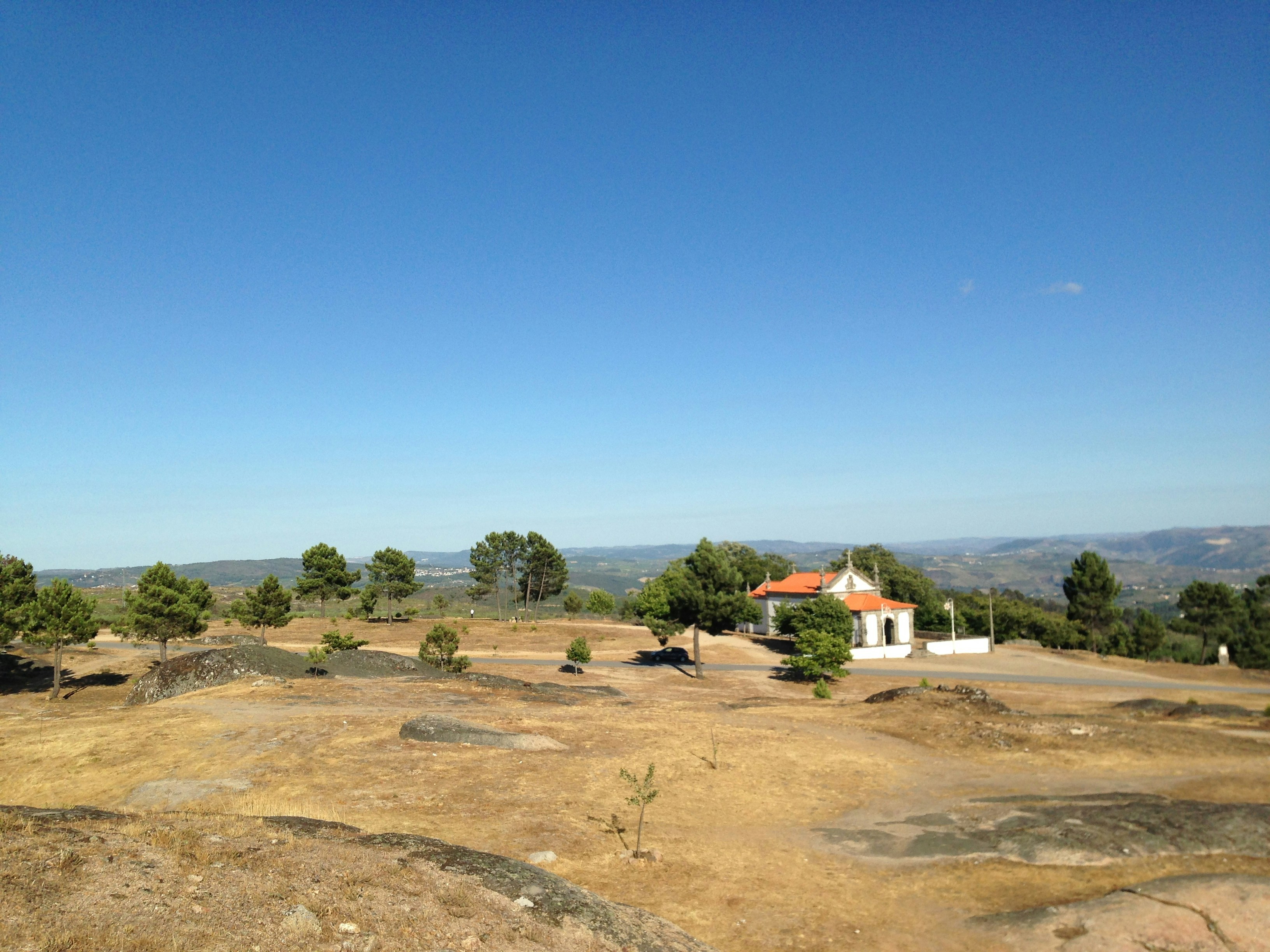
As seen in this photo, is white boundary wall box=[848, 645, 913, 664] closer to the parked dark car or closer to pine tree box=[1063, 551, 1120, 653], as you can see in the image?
the parked dark car

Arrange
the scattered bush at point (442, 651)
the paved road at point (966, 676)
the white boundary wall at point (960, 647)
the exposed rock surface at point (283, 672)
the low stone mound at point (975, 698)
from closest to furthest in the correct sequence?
the exposed rock surface at point (283, 672) → the low stone mound at point (975, 698) → the scattered bush at point (442, 651) → the paved road at point (966, 676) → the white boundary wall at point (960, 647)

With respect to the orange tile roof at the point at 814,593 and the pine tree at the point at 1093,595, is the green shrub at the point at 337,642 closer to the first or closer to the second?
the orange tile roof at the point at 814,593

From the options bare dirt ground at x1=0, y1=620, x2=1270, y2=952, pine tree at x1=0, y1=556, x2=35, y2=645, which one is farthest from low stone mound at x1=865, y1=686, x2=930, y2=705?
pine tree at x1=0, y1=556, x2=35, y2=645

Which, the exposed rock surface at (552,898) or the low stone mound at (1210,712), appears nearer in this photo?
the exposed rock surface at (552,898)

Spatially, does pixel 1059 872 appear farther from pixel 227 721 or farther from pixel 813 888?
pixel 227 721

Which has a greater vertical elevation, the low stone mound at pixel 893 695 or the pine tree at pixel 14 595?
the pine tree at pixel 14 595

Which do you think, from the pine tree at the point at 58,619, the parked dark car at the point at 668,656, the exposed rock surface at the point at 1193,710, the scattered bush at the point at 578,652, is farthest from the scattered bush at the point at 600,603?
the exposed rock surface at the point at 1193,710

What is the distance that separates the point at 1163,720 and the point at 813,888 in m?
27.8

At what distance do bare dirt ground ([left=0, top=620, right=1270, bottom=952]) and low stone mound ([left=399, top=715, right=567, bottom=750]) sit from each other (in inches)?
26.6

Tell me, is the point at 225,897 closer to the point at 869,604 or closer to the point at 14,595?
the point at 14,595

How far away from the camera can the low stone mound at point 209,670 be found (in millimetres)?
34406

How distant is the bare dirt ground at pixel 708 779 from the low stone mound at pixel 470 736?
2.21ft

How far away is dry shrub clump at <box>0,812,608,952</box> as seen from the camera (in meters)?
8.31

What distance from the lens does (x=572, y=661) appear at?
5691cm
